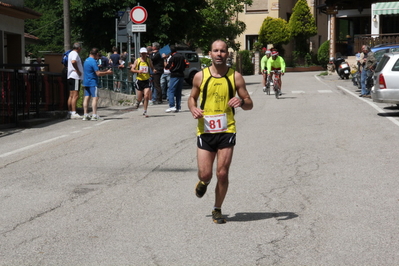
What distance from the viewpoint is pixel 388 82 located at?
1705cm

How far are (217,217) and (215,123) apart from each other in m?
0.86

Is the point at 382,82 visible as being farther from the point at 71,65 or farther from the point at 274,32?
the point at 274,32

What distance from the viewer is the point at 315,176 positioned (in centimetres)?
884

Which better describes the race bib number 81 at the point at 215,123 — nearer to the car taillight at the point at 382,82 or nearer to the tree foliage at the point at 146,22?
the car taillight at the point at 382,82

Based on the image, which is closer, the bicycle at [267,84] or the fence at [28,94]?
the fence at [28,94]

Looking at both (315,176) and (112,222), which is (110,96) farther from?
(112,222)

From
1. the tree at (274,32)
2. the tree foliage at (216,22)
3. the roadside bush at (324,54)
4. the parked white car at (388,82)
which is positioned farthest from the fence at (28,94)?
the roadside bush at (324,54)

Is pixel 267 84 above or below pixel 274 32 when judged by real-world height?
below

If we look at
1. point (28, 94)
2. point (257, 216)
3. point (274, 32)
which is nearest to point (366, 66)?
point (28, 94)

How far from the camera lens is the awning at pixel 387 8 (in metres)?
42.0

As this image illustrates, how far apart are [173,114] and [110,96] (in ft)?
20.8

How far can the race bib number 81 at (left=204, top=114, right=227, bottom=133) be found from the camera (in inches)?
249

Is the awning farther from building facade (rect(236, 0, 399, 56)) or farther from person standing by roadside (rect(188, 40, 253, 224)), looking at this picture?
person standing by roadside (rect(188, 40, 253, 224))

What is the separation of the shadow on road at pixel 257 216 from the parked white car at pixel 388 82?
10.9 meters
